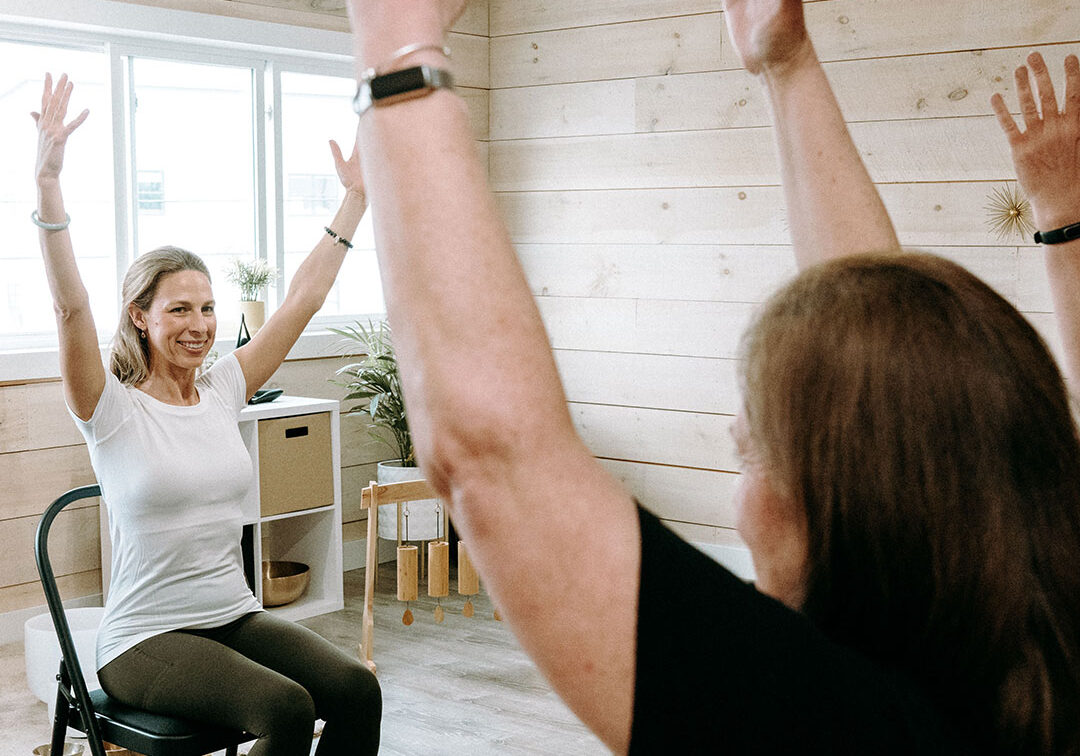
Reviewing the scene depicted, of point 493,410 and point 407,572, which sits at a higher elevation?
point 493,410

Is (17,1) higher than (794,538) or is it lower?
higher

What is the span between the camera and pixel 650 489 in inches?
188

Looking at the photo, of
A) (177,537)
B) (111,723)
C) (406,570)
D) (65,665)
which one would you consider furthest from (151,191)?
(111,723)

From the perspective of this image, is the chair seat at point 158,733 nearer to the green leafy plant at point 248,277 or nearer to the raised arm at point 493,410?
the raised arm at point 493,410

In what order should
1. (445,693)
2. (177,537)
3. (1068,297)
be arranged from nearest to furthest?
(1068,297) → (177,537) → (445,693)

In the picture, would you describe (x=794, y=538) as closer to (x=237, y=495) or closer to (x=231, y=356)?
(x=237, y=495)

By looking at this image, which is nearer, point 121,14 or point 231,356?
point 231,356

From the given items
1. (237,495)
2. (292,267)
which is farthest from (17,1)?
(237,495)

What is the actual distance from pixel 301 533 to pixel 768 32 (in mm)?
3930

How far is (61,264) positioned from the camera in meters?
2.24

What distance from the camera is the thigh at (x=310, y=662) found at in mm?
2262

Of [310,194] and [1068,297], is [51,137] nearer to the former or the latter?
[1068,297]

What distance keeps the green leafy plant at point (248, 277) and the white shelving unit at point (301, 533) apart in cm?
41

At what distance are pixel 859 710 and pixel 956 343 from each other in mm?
177
